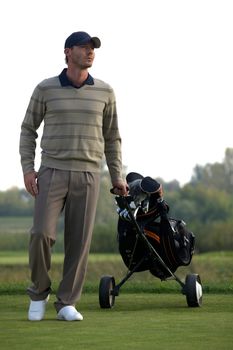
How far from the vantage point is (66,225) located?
875cm

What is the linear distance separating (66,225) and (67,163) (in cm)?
46

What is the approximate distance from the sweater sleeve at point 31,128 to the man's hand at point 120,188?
703 millimetres

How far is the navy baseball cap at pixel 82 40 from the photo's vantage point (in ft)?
27.9

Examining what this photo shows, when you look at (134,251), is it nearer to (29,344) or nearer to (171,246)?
(171,246)

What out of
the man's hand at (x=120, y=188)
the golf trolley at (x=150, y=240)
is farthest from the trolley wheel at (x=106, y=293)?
the man's hand at (x=120, y=188)

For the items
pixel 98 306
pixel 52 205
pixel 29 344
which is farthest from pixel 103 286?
pixel 29 344

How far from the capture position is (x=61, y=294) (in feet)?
28.8

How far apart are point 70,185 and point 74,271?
613 millimetres

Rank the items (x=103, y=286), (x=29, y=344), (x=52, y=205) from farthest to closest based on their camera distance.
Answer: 1. (x=103, y=286)
2. (x=52, y=205)
3. (x=29, y=344)

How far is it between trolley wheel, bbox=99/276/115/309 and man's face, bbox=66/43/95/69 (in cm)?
178

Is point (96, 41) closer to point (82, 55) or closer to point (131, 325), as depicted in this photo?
point (82, 55)

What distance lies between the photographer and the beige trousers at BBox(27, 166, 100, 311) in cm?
855

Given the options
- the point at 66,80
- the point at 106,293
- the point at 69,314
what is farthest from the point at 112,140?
the point at 69,314

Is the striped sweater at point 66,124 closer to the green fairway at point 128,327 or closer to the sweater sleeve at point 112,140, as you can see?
the sweater sleeve at point 112,140
